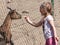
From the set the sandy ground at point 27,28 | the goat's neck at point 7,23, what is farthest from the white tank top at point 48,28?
the goat's neck at point 7,23

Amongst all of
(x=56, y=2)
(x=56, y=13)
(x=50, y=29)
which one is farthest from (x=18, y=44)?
(x=56, y=2)

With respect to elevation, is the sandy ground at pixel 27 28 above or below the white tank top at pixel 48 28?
below

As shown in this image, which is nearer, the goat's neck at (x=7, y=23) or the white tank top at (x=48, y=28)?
the white tank top at (x=48, y=28)

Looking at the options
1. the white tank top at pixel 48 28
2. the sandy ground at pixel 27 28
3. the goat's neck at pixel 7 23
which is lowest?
the sandy ground at pixel 27 28

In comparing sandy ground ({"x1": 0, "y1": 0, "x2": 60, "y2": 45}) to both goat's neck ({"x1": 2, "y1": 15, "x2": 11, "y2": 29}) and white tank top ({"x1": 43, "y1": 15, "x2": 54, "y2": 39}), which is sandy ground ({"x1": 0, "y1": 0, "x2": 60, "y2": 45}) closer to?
goat's neck ({"x1": 2, "y1": 15, "x2": 11, "y2": 29})

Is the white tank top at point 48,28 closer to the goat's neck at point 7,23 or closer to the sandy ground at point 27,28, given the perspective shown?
the sandy ground at point 27,28

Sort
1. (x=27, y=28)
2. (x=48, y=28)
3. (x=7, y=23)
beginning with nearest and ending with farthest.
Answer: (x=48, y=28) → (x=7, y=23) → (x=27, y=28)

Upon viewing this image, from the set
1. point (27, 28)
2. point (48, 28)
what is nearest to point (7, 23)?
point (27, 28)

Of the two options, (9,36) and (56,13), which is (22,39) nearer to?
(9,36)

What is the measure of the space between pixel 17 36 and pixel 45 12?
303 centimetres

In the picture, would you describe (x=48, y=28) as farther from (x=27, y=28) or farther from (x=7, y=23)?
(x=27, y=28)

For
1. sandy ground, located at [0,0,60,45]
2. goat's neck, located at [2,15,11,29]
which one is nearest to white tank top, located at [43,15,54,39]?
sandy ground, located at [0,0,60,45]

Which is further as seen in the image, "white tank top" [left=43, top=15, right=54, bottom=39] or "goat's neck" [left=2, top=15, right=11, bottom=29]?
"goat's neck" [left=2, top=15, right=11, bottom=29]

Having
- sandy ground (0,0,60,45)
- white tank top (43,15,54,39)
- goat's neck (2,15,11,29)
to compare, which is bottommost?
sandy ground (0,0,60,45)
